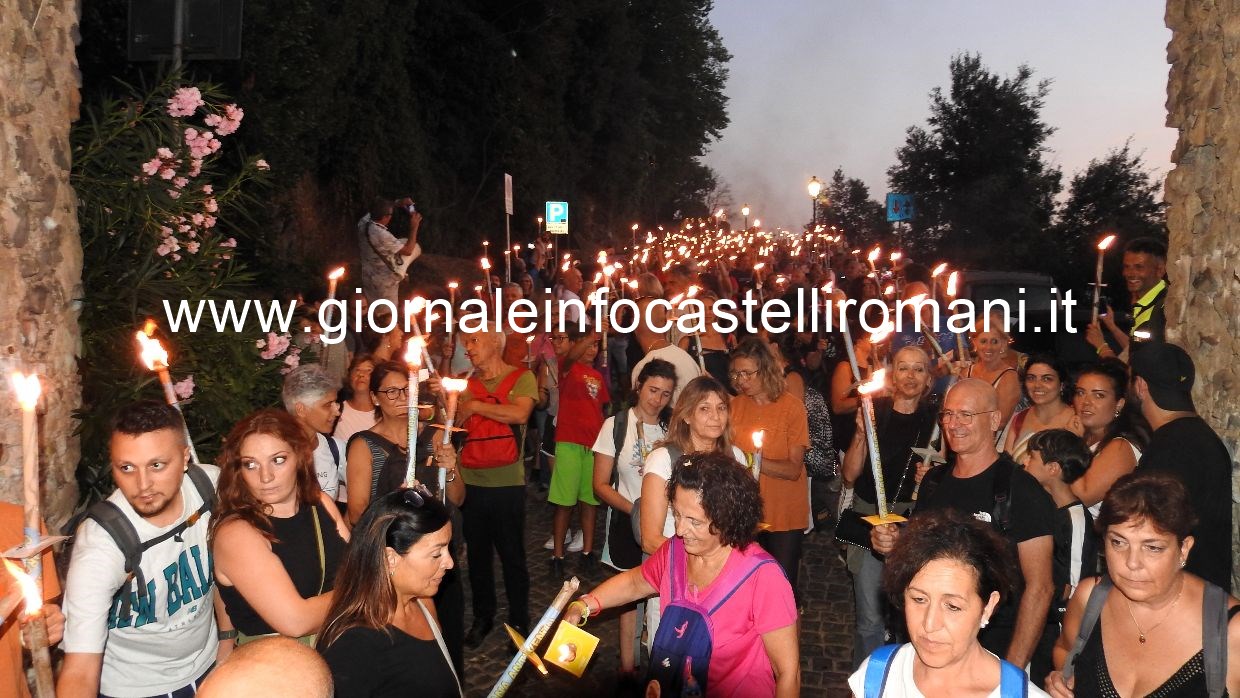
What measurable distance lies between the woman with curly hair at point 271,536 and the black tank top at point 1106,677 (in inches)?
105

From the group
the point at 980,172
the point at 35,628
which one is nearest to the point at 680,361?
the point at 35,628

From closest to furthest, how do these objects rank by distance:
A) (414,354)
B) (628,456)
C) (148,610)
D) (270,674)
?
(270,674) → (148,610) → (414,354) → (628,456)

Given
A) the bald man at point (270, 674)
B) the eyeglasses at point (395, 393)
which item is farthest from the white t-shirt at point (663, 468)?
the bald man at point (270, 674)

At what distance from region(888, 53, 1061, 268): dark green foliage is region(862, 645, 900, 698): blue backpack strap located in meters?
27.0

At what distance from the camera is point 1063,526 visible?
13.6 ft

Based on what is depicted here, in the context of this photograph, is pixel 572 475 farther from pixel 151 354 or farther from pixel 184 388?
pixel 151 354

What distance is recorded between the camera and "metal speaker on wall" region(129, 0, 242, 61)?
6.72m

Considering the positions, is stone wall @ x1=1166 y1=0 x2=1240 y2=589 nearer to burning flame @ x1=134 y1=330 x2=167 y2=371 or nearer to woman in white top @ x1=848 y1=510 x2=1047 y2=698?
woman in white top @ x1=848 y1=510 x2=1047 y2=698

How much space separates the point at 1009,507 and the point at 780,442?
1.98m

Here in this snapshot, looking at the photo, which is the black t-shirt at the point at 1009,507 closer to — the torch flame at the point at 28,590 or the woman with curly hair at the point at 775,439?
the woman with curly hair at the point at 775,439

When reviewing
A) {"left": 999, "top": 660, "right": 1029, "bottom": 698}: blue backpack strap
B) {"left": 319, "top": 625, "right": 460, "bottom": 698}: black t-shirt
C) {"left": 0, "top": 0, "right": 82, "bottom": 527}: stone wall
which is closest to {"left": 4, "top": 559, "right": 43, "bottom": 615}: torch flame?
{"left": 319, "top": 625, "right": 460, "bottom": 698}: black t-shirt

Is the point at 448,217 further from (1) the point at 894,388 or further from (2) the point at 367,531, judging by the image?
(2) the point at 367,531

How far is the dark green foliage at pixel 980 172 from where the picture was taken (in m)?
29.1

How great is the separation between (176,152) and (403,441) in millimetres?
2584
